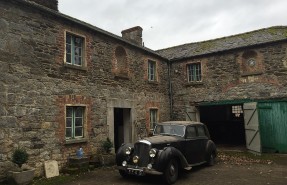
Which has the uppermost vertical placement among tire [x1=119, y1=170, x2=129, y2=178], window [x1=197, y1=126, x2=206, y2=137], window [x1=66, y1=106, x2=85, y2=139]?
window [x1=66, y1=106, x2=85, y2=139]

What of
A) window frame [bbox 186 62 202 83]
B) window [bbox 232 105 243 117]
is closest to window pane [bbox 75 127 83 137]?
window frame [bbox 186 62 202 83]

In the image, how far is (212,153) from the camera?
33.0ft

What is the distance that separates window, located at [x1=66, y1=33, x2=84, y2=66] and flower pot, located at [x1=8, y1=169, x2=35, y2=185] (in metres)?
4.29

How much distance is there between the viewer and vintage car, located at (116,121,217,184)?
728 cm

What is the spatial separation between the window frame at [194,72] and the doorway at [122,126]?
5057 millimetres

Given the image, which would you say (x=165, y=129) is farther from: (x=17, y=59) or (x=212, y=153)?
(x=17, y=59)

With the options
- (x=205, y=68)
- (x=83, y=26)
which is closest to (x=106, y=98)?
(x=83, y=26)

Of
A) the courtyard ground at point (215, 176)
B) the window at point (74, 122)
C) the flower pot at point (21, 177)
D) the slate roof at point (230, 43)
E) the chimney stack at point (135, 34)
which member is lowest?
the courtyard ground at point (215, 176)

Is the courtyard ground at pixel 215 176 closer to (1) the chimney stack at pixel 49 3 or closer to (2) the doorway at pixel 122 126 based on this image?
(2) the doorway at pixel 122 126

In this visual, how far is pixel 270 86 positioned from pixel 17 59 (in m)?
11.7

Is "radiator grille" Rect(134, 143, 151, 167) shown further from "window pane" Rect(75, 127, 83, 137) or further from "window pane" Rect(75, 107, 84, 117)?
"window pane" Rect(75, 107, 84, 117)

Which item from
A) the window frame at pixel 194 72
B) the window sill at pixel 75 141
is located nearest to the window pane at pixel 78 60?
the window sill at pixel 75 141

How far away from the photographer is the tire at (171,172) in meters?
7.28

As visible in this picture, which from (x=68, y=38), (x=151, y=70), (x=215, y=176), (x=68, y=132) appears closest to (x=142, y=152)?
(x=215, y=176)
